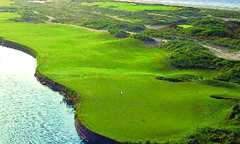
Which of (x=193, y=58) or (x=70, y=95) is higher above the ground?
(x=193, y=58)

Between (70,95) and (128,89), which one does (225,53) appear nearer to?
(128,89)

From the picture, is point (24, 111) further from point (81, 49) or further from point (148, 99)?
point (81, 49)

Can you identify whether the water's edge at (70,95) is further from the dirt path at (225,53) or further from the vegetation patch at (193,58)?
the dirt path at (225,53)

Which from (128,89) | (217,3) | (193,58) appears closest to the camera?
(128,89)

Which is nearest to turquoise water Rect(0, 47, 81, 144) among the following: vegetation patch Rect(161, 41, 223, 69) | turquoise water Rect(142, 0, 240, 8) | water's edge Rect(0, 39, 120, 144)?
water's edge Rect(0, 39, 120, 144)

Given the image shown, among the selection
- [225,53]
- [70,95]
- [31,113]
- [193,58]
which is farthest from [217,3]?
[31,113]

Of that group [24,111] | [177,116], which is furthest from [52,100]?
[177,116]
